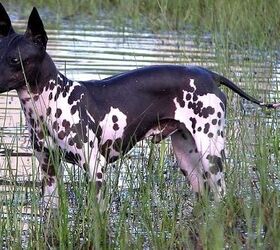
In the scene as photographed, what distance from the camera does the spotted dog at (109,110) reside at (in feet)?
20.5

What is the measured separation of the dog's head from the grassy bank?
443 cm

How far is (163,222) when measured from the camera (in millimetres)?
5555

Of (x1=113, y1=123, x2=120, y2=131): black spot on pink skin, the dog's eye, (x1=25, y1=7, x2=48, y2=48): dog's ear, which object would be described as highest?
(x1=25, y1=7, x2=48, y2=48): dog's ear

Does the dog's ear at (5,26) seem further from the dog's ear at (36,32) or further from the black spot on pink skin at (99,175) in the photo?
the black spot on pink skin at (99,175)

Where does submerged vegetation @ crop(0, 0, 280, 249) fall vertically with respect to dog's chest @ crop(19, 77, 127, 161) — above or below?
below

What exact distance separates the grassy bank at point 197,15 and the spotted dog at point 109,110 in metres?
3.91

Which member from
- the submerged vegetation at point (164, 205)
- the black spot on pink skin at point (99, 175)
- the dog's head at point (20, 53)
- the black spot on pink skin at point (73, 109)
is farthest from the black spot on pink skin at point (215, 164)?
the dog's head at point (20, 53)

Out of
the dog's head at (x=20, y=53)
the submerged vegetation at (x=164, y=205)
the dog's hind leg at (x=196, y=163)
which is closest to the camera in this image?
the submerged vegetation at (x=164, y=205)

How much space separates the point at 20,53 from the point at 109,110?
72 cm

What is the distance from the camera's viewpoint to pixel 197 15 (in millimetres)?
14828

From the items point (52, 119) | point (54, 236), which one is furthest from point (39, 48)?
point (54, 236)

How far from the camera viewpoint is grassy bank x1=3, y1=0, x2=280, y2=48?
12.4 meters

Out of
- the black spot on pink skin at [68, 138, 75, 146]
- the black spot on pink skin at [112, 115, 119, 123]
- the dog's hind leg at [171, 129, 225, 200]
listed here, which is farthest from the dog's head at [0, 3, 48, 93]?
the dog's hind leg at [171, 129, 225, 200]

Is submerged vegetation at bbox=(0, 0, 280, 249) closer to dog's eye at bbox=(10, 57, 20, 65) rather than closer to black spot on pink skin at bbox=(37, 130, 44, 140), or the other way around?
black spot on pink skin at bbox=(37, 130, 44, 140)
